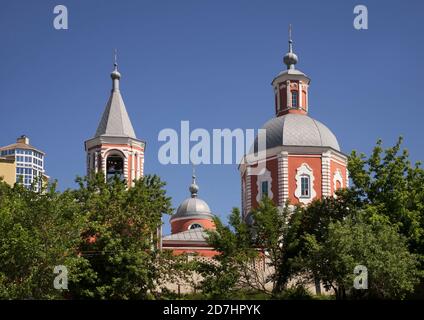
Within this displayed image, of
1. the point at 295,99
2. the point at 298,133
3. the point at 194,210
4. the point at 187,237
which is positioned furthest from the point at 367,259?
the point at 194,210

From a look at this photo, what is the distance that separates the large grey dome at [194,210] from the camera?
60.4 meters

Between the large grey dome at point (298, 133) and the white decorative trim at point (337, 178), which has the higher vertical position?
the large grey dome at point (298, 133)

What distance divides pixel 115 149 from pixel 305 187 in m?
10.6

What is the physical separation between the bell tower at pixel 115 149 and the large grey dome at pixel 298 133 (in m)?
7.40

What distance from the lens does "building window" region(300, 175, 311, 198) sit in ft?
141

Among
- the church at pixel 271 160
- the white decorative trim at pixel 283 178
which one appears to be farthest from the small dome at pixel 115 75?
the white decorative trim at pixel 283 178

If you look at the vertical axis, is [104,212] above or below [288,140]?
below

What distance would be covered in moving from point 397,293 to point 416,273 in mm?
1152

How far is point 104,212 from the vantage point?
31766mm

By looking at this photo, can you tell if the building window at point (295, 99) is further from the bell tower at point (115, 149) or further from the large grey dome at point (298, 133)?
the bell tower at point (115, 149)

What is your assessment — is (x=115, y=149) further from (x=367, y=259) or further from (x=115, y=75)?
(x=367, y=259)

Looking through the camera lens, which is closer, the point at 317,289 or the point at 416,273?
the point at 416,273
